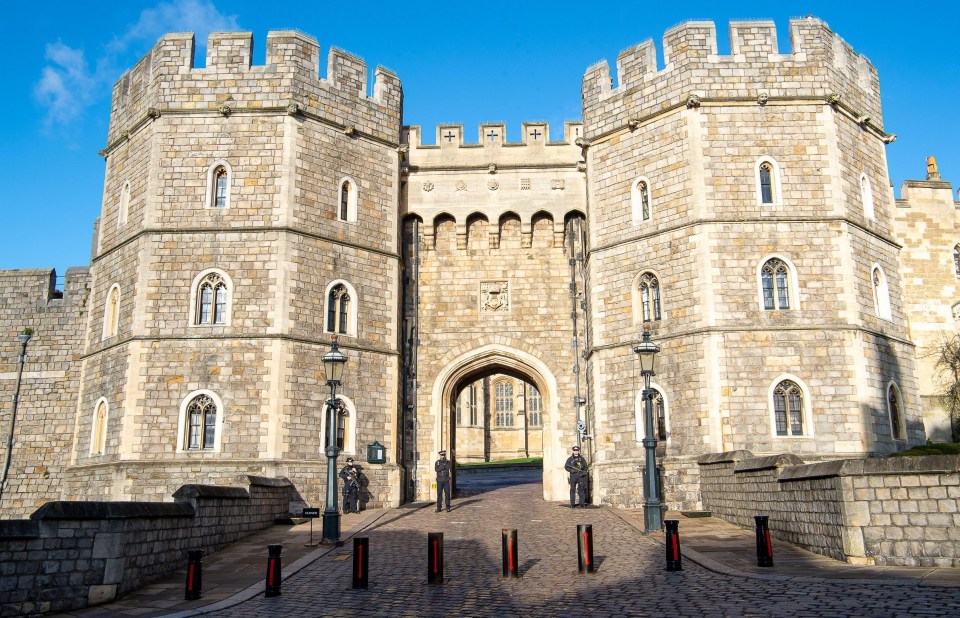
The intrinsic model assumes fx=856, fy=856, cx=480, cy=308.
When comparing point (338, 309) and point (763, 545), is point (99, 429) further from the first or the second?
point (763, 545)

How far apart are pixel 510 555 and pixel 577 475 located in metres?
8.51

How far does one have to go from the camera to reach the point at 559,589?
10398 mm

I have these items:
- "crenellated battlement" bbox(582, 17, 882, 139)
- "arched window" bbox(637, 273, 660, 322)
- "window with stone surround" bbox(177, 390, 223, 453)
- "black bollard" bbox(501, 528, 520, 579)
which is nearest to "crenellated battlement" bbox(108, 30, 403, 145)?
"window with stone surround" bbox(177, 390, 223, 453)

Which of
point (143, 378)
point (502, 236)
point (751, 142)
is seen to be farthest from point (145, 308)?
point (751, 142)

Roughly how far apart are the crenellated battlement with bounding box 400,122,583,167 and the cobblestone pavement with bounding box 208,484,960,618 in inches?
461

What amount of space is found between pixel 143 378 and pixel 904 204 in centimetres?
2068

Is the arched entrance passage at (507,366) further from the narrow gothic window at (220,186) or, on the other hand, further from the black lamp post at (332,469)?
the black lamp post at (332,469)

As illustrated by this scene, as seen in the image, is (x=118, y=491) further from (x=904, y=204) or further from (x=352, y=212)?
(x=904, y=204)

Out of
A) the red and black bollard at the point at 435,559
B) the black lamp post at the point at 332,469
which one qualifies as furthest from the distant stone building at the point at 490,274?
the red and black bollard at the point at 435,559

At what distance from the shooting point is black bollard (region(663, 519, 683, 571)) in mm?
11250

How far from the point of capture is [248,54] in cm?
2122

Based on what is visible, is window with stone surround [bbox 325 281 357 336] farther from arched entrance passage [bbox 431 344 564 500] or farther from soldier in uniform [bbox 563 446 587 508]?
soldier in uniform [bbox 563 446 587 508]

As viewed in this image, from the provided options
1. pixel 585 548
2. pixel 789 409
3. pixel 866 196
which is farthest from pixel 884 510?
pixel 866 196

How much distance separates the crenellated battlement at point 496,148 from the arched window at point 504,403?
42085mm
